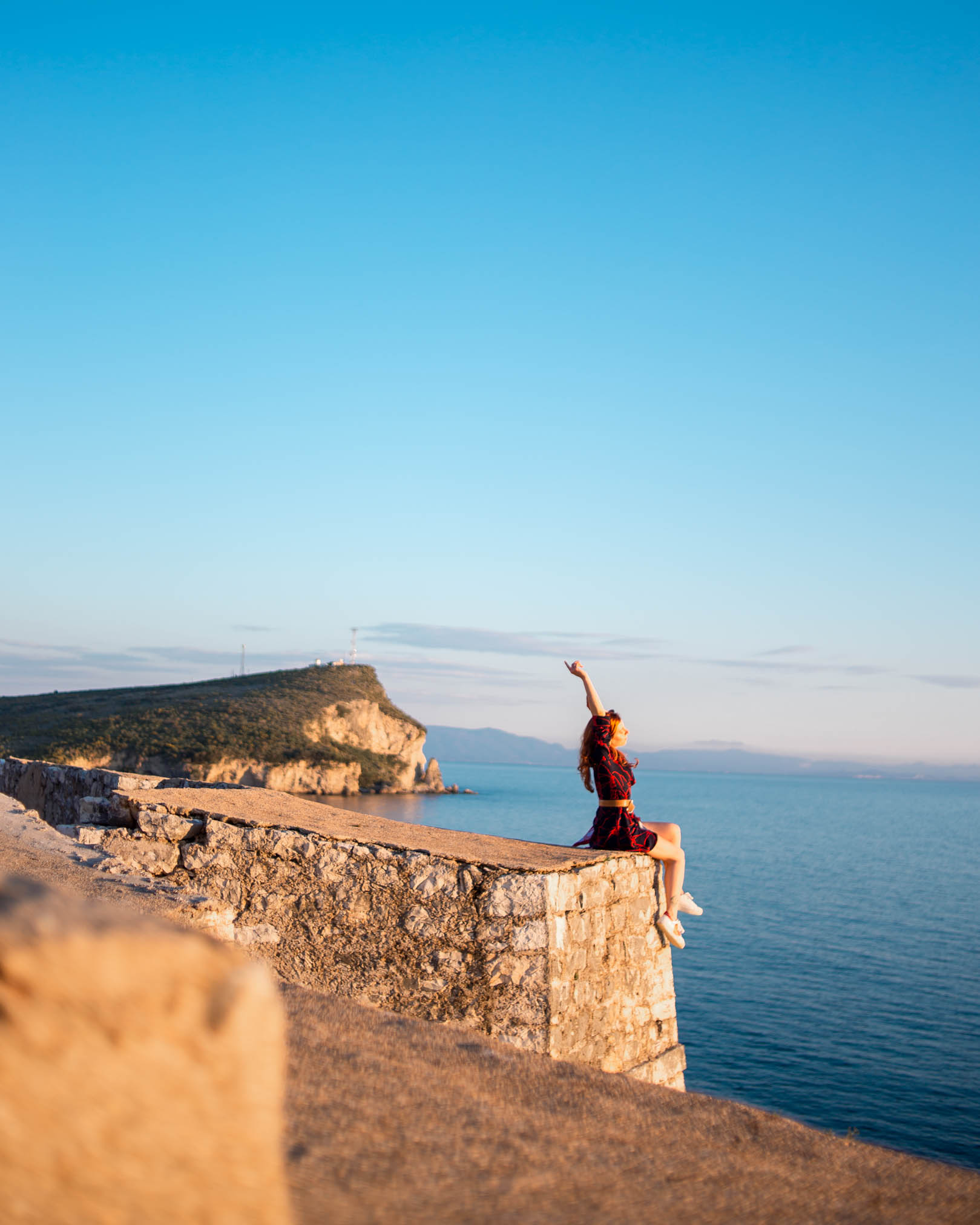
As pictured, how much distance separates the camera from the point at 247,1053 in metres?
1.55

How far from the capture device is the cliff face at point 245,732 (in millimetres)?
62125

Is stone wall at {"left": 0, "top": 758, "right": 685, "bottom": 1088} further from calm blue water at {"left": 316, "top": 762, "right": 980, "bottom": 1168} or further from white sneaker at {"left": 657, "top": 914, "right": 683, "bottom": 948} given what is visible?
calm blue water at {"left": 316, "top": 762, "right": 980, "bottom": 1168}

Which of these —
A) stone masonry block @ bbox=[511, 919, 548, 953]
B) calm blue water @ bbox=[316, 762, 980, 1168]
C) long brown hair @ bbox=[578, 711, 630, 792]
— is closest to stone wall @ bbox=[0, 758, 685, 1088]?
stone masonry block @ bbox=[511, 919, 548, 953]

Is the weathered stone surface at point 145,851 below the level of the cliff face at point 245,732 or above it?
above

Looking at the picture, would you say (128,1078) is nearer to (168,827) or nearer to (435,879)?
(435,879)

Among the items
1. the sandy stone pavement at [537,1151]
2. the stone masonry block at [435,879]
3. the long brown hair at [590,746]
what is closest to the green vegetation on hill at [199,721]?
the long brown hair at [590,746]

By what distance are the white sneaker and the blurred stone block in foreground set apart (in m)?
5.16

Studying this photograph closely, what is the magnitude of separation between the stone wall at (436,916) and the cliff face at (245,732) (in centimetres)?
4791

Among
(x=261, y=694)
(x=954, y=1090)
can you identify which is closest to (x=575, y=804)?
(x=261, y=694)

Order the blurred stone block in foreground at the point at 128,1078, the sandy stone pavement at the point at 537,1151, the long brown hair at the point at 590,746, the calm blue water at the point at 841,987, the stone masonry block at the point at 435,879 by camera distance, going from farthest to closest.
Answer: the calm blue water at the point at 841,987 → the long brown hair at the point at 590,746 → the stone masonry block at the point at 435,879 → the sandy stone pavement at the point at 537,1151 → the blurred stone block in foreground at the point at 128,1078

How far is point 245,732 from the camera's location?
73938 mm

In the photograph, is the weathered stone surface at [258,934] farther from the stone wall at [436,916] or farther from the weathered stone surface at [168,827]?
the weathered stone surface at [168,827]

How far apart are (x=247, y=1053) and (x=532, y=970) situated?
4049 millimetres

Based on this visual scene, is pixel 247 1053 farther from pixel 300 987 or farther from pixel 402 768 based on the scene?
pixel 402 768
